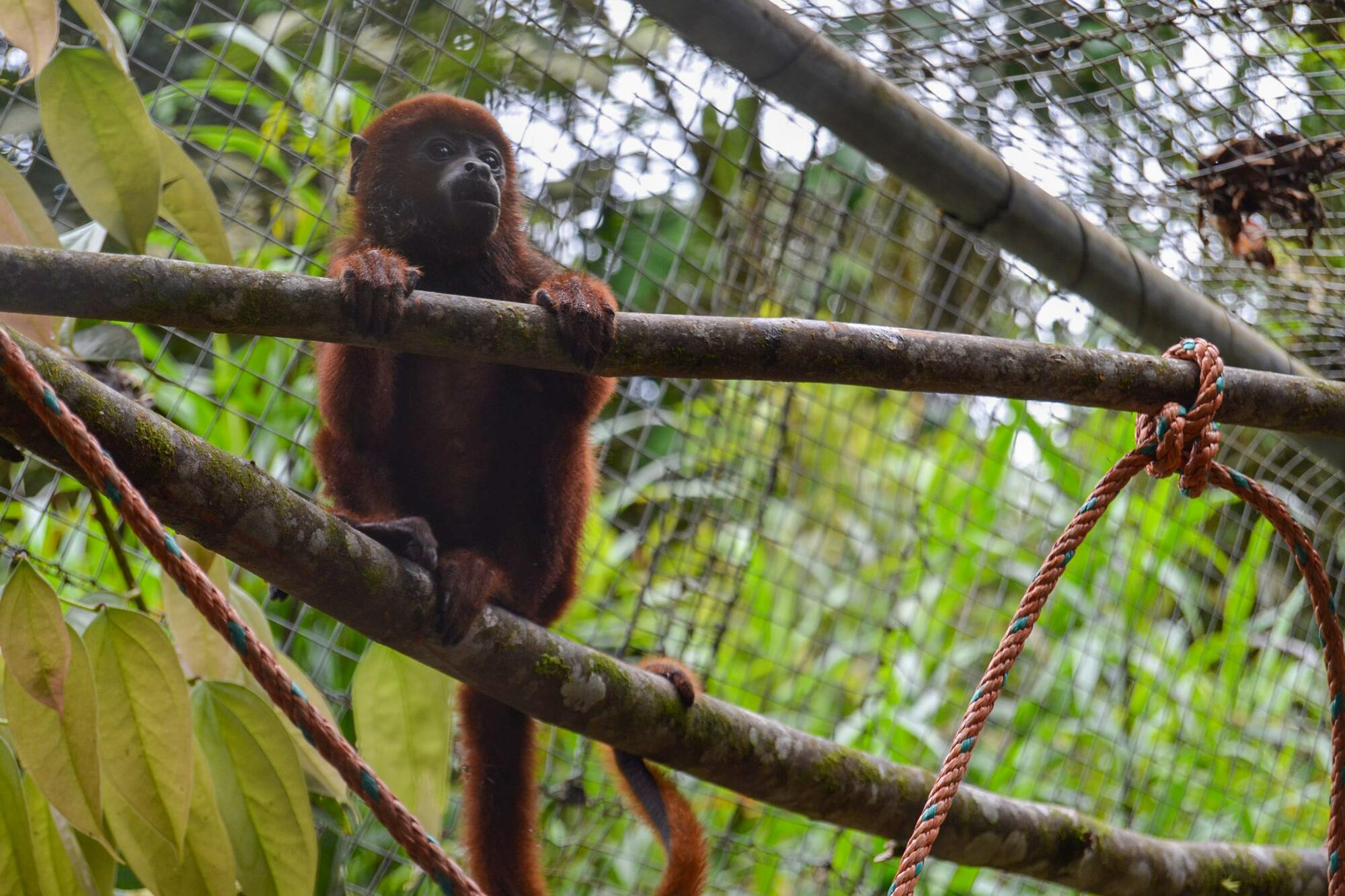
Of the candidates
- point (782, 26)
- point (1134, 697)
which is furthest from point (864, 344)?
point (1134, 697)

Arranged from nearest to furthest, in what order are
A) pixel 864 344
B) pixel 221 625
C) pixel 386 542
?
pixel 221 625 < pixel 864 344 < pixel 386 542

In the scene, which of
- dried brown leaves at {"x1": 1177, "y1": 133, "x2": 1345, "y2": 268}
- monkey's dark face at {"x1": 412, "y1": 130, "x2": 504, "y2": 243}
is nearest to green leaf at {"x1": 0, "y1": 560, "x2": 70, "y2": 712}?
monkey's dark face at {"x1": 412, "y1": 130, "x2": 504, "y2": 243}

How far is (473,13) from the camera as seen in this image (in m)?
2.18

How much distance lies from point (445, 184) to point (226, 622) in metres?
1.32

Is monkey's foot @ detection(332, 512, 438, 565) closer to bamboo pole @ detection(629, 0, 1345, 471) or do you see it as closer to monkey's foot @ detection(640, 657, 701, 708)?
monkey's foot @ detection(640, 657, 701, 708)

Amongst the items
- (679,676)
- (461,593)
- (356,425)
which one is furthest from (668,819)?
(356,425)

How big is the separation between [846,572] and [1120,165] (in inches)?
59.6

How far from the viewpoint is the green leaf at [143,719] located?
1.37m

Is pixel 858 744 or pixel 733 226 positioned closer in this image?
pixel 733 226

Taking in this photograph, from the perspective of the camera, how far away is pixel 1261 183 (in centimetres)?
230

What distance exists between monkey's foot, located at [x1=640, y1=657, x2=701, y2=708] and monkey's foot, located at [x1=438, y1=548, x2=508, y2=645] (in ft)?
1.08

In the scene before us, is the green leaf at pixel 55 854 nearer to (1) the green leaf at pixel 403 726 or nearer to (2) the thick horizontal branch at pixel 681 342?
(1) the green leaf at pixel 403 726

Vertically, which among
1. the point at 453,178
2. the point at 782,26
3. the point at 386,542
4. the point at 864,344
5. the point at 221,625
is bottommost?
the point at 221,625

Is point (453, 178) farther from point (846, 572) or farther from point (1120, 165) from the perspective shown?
point (846, 572)
